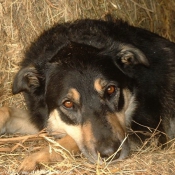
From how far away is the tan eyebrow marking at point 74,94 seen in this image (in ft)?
14.2

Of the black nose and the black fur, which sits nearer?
the black nose

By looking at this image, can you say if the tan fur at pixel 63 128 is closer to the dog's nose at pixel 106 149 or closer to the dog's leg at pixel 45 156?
the dog's leg at pixel 45 156

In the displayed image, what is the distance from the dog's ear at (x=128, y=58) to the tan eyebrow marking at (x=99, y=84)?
0.41 m

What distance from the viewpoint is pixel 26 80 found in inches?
187

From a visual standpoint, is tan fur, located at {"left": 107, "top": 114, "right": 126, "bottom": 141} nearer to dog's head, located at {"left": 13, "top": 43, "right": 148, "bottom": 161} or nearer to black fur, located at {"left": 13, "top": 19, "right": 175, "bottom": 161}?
dog's head, located at {"left": 13, "top": 43, "right": 148, "bottom": 161}

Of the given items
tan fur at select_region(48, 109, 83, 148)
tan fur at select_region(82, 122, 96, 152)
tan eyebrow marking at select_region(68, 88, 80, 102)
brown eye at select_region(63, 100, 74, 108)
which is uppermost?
tan eyebrow marking at select_region(68, 88, 80, 102)

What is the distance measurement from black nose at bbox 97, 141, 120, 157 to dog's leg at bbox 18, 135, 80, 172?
18.3 inches

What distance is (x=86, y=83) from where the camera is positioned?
432 cm

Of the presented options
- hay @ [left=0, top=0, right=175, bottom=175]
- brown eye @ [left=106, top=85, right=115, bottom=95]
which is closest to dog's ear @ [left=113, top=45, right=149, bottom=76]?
brown eye @ [left=106, top=85, right=115, bottom=95]

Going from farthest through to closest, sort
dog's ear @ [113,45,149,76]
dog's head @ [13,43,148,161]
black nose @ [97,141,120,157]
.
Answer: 1. dog's ear @ [113,45,149,76]
2. dog's head @ [13,43,148,161]
3. black nose @ [97,141,120,157]

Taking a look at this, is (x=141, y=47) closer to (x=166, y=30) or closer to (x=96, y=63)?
(x=96, y=63)

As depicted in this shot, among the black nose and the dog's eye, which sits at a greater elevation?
the dog's eye

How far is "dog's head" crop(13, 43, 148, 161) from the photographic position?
4180mm

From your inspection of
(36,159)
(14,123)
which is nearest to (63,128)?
(36,159)
